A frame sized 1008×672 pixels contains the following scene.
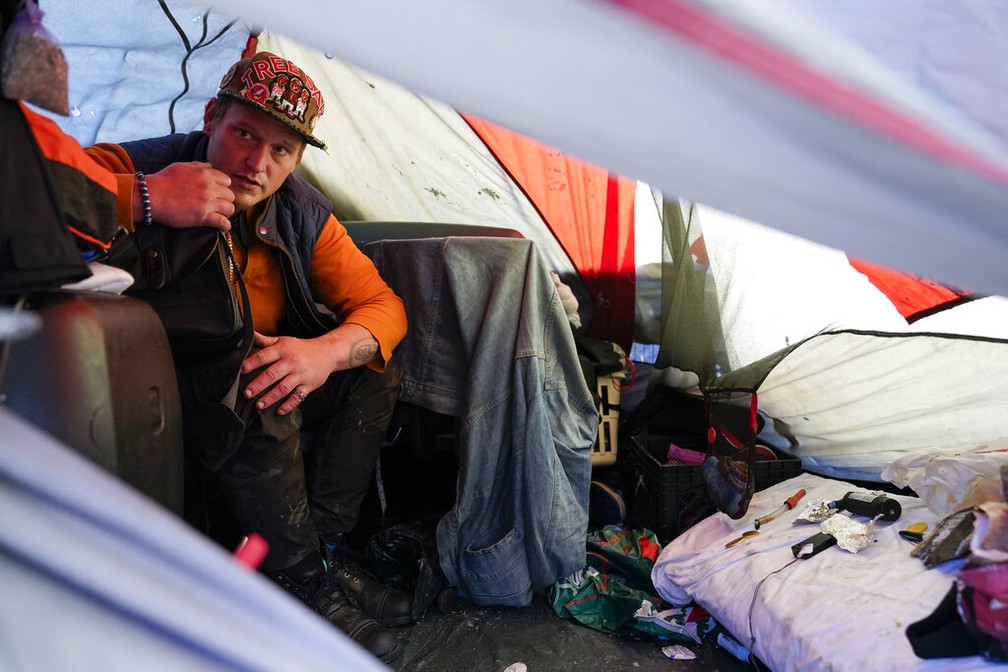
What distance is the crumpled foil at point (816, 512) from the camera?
1.68m

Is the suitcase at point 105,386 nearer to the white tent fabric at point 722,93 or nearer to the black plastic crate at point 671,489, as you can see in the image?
the white tent fabric at point 722,93

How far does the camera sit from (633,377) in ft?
8.10

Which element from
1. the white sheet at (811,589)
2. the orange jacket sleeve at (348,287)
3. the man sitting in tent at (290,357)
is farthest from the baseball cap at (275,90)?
the white sheet at (811,589)

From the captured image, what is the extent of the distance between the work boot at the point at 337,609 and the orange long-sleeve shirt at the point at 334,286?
1.57 ft

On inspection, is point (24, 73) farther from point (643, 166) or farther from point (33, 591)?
point (643, 166)

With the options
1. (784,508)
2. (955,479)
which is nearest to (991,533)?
(955,479)

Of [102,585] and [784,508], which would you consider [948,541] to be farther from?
[102,585]

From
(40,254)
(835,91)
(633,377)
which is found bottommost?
(633,377)

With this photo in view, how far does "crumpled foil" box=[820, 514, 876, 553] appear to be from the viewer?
A: 1516mm

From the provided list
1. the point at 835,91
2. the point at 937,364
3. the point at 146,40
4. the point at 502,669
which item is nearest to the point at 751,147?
the point at 835,91

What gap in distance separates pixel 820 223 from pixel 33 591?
0.71 metres

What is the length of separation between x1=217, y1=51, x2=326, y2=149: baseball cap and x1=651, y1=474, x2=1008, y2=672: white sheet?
1277 millimetres

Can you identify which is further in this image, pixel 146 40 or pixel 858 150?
pixel 146 40

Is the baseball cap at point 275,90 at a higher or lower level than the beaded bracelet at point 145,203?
higher
